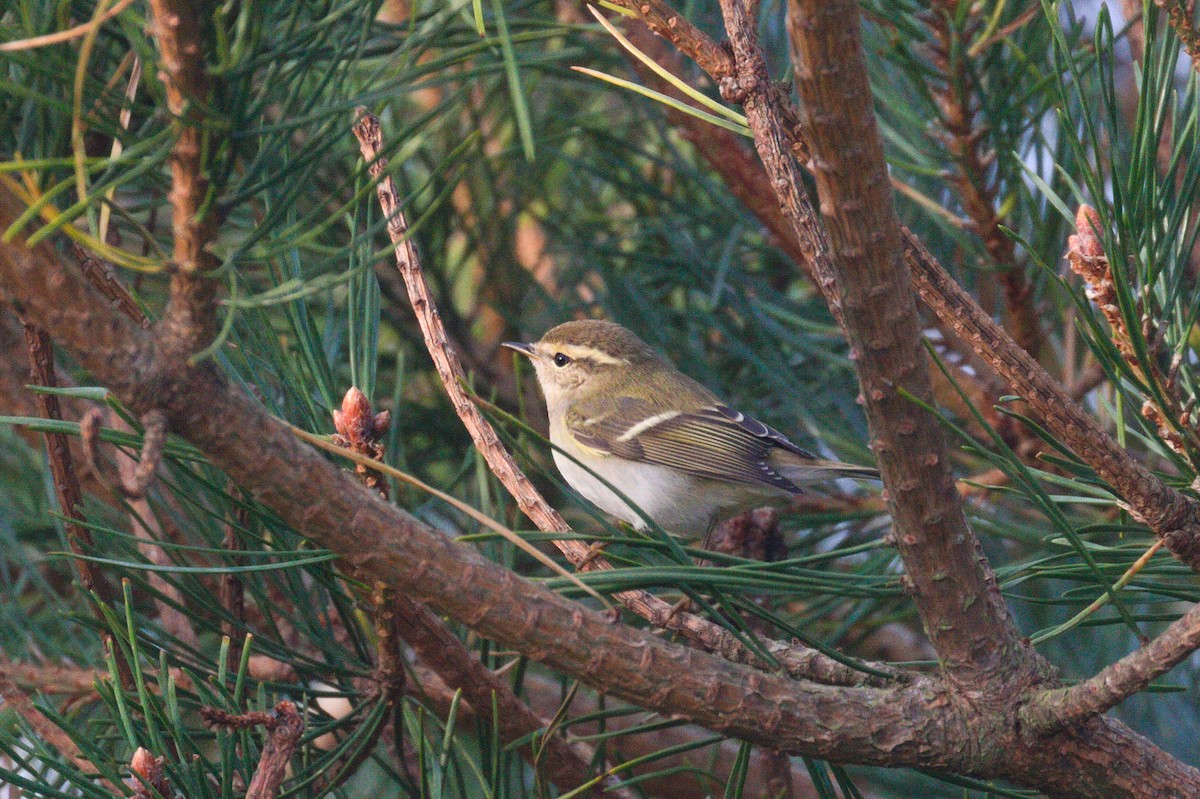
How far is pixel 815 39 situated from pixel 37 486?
2.23m

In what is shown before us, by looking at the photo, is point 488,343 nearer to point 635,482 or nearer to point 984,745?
point 635,482

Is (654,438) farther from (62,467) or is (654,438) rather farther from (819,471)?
(62,467)

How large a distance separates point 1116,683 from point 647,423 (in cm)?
197

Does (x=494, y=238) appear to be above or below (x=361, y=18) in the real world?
→ below

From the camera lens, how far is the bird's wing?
2496 mm

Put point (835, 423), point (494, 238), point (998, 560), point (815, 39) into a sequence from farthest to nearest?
point (494, 238), point (998, 560), point (835, 423), point (815, 39)

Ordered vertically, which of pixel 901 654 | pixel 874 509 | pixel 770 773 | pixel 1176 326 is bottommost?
pixel 901 654

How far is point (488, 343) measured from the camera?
308cm

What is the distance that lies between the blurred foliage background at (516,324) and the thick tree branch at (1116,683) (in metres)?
0.04

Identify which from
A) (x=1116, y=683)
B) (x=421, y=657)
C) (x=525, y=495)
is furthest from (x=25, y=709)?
(x=1116, y=683)

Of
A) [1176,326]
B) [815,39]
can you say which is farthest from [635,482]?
[815,39]

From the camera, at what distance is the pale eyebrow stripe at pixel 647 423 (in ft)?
9.43

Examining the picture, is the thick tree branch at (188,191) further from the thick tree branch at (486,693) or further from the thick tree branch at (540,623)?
the thick tree branch at (486,693)

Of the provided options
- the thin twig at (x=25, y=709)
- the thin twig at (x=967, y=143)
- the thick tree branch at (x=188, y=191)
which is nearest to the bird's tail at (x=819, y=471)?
the thin twig at (x=967, y=143)
